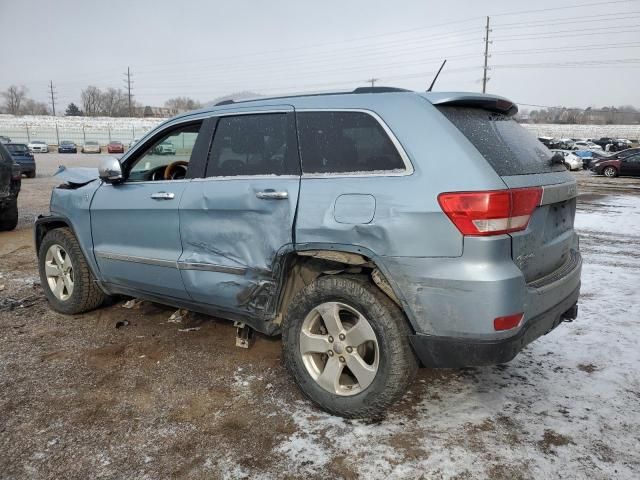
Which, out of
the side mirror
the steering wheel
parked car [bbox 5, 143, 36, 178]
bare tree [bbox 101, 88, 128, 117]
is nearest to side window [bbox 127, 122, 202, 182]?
the steering wheel

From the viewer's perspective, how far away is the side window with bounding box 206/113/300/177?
10.5 ft

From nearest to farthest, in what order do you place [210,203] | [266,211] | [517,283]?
1. [517,283]
2. [266,211]
3. [210,203]

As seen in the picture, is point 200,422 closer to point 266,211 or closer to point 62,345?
point 266,211

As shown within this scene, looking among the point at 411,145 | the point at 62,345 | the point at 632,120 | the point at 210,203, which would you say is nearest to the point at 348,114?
the point at 411,145

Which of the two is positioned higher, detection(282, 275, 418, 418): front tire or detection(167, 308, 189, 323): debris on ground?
detection(282, 275, 418, 418): front tire

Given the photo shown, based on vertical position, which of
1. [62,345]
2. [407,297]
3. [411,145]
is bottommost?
[62,345]

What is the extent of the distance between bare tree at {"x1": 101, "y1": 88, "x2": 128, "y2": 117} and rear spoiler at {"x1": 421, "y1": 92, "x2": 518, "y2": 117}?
115 m

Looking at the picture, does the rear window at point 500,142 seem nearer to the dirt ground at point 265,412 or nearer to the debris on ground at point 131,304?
the dirt ground at point 265,412

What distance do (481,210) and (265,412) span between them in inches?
66.2

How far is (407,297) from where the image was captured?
267 cm

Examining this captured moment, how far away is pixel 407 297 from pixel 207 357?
1.82m

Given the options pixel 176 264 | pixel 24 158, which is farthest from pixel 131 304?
pixel 24 158

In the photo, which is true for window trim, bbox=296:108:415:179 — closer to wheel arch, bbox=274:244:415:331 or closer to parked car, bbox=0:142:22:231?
wheel arch, bbox=274:244:415:331

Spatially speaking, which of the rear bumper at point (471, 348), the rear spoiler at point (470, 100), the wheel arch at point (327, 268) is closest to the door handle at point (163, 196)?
the wheel arch at point (327, 268)
